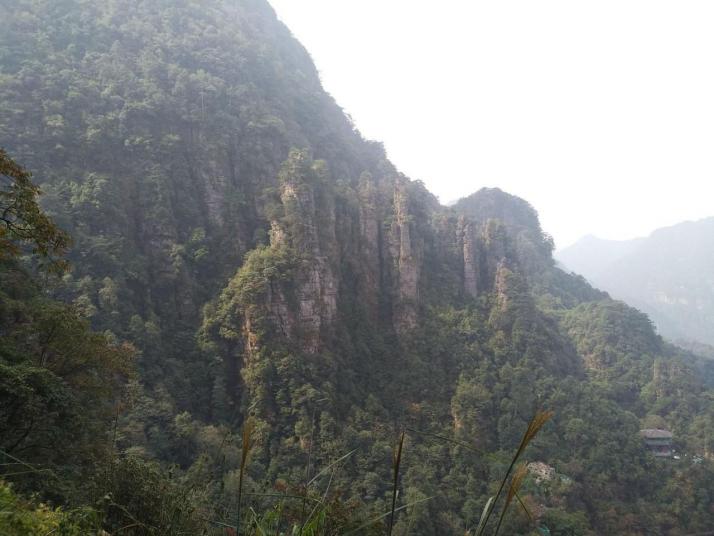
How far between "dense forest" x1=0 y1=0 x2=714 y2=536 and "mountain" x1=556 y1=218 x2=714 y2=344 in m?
93.7

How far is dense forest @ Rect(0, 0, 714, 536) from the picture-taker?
81.8 feet

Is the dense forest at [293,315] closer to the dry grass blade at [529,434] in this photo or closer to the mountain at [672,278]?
the dry grass blade at [529,434]

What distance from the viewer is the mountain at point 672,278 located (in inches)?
4852

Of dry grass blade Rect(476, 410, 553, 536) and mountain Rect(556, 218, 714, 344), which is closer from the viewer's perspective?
dry grass blade Rect(476, 410, 553, 536)

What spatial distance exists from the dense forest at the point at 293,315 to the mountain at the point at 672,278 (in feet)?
308

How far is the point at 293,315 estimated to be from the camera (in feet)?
97.1

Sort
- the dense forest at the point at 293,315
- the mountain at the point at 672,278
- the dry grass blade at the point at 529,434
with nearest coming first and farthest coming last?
1. the dry grass blade at the point at 529,434
2. the dense forest at the point at 293,315
3. the mountain at the point at 672,278

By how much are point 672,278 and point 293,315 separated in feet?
487

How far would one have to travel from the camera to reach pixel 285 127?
44719 mm

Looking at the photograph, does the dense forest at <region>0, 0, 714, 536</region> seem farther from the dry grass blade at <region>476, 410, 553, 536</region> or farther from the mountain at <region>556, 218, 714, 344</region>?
the mountain at <region>556, 218, 714, 344</region>

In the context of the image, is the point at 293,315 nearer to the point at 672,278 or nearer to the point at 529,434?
the point at 529,434

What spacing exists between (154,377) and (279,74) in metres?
38.8

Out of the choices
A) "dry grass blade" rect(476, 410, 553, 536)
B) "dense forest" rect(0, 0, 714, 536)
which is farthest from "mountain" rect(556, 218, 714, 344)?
"dry grass blade" rect(476, 410, 553, 536)

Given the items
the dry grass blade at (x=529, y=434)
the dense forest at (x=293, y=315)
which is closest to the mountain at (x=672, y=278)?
the dense forest at (x=293, y=315)
